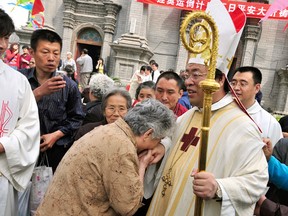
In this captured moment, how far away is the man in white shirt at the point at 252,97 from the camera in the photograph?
3629mm

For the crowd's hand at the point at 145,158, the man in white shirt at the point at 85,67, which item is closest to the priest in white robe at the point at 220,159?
the crowd's hand at the point at 145,158

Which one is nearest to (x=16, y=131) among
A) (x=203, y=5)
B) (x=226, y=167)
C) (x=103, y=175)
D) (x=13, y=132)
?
(x=13, y=132)

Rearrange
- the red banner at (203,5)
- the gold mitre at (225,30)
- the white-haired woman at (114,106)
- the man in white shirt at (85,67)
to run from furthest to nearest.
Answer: the red banner at (203,5)
the man in white shirt at (85,67)
the white-haired woman at (114,106)
the gold mitre at (225,30)

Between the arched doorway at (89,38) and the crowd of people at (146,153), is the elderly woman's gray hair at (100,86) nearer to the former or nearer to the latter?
the crowd of people at (146,153)

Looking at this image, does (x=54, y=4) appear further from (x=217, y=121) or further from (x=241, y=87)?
(x=217, y=121)

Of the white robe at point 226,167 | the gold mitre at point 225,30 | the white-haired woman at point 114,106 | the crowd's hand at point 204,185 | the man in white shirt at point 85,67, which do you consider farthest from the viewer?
the man in white shirt at point 85,67

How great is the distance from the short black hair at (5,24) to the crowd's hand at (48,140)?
39.3 inches

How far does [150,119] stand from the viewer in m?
2.07

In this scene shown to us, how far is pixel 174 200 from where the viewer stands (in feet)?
7.16

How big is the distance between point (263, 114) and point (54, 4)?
14788 mm

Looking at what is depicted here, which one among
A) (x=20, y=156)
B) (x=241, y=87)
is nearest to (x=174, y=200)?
(x=20, y=156)

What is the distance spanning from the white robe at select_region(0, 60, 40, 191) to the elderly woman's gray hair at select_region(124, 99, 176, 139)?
825 millimetres

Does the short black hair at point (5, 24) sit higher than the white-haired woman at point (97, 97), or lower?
higher

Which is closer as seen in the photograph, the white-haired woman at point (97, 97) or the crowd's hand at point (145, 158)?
the crowd's hand at point (145, 158)
